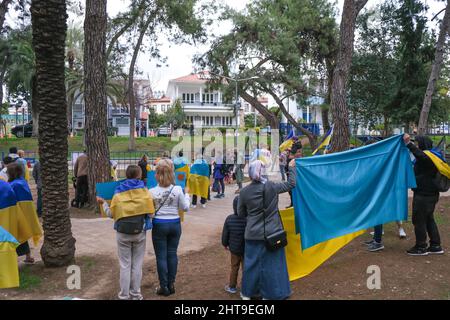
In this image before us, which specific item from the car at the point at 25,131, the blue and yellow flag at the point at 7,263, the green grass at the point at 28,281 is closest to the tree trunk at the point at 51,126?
the green grass at the point at 28,281

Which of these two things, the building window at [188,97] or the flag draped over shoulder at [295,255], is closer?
the flag draped over shoulder at [295,255]

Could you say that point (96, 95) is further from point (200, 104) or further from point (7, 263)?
point (200, 104)

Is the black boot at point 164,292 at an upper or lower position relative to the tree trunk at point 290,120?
lower

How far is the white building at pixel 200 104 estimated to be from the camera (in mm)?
68688

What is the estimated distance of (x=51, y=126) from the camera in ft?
23.0

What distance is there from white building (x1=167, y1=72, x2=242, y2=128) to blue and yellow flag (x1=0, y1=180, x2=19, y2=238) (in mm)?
60701

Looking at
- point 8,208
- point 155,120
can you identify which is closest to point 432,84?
point 8,208

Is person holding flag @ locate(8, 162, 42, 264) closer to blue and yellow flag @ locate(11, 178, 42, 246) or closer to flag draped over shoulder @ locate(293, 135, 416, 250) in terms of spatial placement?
blue and yellow flag @ locate(11, 178, 42, 246)

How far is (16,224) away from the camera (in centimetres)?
705

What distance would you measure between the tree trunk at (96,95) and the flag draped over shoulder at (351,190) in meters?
7.42

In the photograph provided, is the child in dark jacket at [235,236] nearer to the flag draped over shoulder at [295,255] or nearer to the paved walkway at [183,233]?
the flag draped over shoulder at [295,255]

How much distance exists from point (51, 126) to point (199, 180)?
725cm

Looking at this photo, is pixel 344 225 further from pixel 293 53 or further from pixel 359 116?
pixel 359 116

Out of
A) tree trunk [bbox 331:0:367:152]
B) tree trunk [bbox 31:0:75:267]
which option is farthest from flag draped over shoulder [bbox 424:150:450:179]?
tree trunk [bbox 31:0:75:267]
